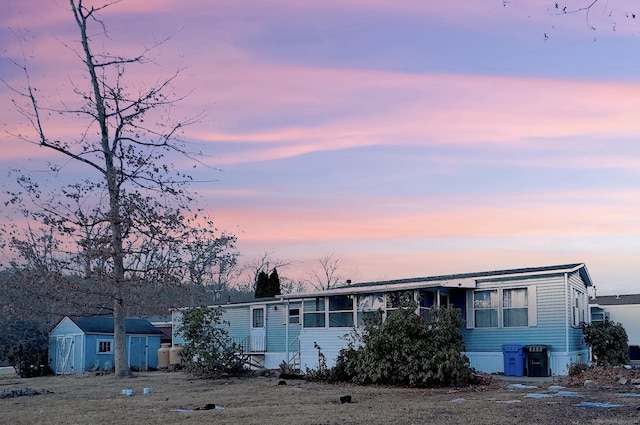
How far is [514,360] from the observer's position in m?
22.6

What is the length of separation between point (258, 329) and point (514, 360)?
13.4 metres

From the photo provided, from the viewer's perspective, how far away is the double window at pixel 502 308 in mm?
23344

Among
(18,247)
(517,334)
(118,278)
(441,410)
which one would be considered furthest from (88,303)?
(441,410)

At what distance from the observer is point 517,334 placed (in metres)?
23.4

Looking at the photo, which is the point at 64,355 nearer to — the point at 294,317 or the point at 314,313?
the point at 294,317

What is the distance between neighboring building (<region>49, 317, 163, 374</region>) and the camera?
111ft

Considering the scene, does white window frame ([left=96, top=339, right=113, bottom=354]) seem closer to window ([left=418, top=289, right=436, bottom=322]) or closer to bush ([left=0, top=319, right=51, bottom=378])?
bush ([left=0, top=319, right=51, bottom=378])

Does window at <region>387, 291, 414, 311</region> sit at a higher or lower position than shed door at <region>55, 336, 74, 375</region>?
higher

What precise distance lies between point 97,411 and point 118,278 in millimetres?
13358

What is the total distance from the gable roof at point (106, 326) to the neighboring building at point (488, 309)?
492 inches

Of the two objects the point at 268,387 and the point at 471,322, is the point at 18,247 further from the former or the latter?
the point at 471,322

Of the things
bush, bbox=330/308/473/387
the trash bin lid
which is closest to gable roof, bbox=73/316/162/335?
bush, bbox=330/308/473/387

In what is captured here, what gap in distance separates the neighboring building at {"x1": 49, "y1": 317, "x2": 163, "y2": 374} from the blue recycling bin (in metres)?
19.3

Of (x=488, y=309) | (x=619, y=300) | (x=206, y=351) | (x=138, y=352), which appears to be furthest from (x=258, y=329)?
(x=619, y=300)
